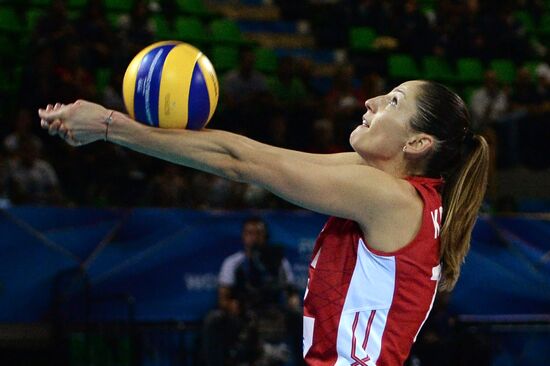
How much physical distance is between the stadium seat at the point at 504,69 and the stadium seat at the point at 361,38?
1.83 meters

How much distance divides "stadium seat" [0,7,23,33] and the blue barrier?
3810 mm

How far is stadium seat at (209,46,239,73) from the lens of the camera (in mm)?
12445

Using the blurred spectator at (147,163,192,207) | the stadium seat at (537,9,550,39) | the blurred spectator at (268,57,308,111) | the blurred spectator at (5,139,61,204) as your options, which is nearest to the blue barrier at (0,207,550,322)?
the blurred spectator at (5,139,61,204)

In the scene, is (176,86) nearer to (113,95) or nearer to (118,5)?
(113,95)

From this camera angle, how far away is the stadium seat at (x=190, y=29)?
1273cm

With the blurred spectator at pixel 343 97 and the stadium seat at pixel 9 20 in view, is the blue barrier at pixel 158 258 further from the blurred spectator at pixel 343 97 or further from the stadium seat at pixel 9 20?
the stadium seat at pixel 9 20

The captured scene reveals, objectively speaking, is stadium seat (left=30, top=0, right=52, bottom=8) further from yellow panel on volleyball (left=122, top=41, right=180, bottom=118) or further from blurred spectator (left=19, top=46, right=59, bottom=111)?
yellow panel on volleyball (left=122, top=41, right=180, bottom=118)

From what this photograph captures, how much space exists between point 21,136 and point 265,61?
4603 mm

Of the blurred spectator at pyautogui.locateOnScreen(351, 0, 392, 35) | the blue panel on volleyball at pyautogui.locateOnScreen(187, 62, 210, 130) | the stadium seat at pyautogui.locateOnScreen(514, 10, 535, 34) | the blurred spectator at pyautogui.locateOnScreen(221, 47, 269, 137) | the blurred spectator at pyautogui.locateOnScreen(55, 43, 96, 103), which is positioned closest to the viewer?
the blue panel on volleyball at pyautogui.locateOnScreen(187, 62, 210, 130)

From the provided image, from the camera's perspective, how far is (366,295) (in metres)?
3.40

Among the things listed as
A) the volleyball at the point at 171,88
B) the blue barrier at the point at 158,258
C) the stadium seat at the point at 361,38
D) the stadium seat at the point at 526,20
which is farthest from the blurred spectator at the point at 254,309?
the stadium seat at the point at 526,20

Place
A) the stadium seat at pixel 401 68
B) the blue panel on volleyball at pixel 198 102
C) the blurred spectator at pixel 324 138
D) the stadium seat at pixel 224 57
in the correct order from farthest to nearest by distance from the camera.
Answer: the stadium seat at pixel 401 68
the stadium seat at pixel 224 57
the blurred spectator at pixel 324 138
the blue panel on volleyball at pixel 198 102

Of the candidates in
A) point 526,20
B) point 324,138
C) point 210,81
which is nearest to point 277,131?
point 324,138

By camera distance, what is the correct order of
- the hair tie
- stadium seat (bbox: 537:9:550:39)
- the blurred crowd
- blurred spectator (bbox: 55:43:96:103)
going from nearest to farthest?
the hair tie → the blurred crowd → blurred spectator (bbox: 55:43:96:103) → stadium seat (bbox: 537:9:550:39)
